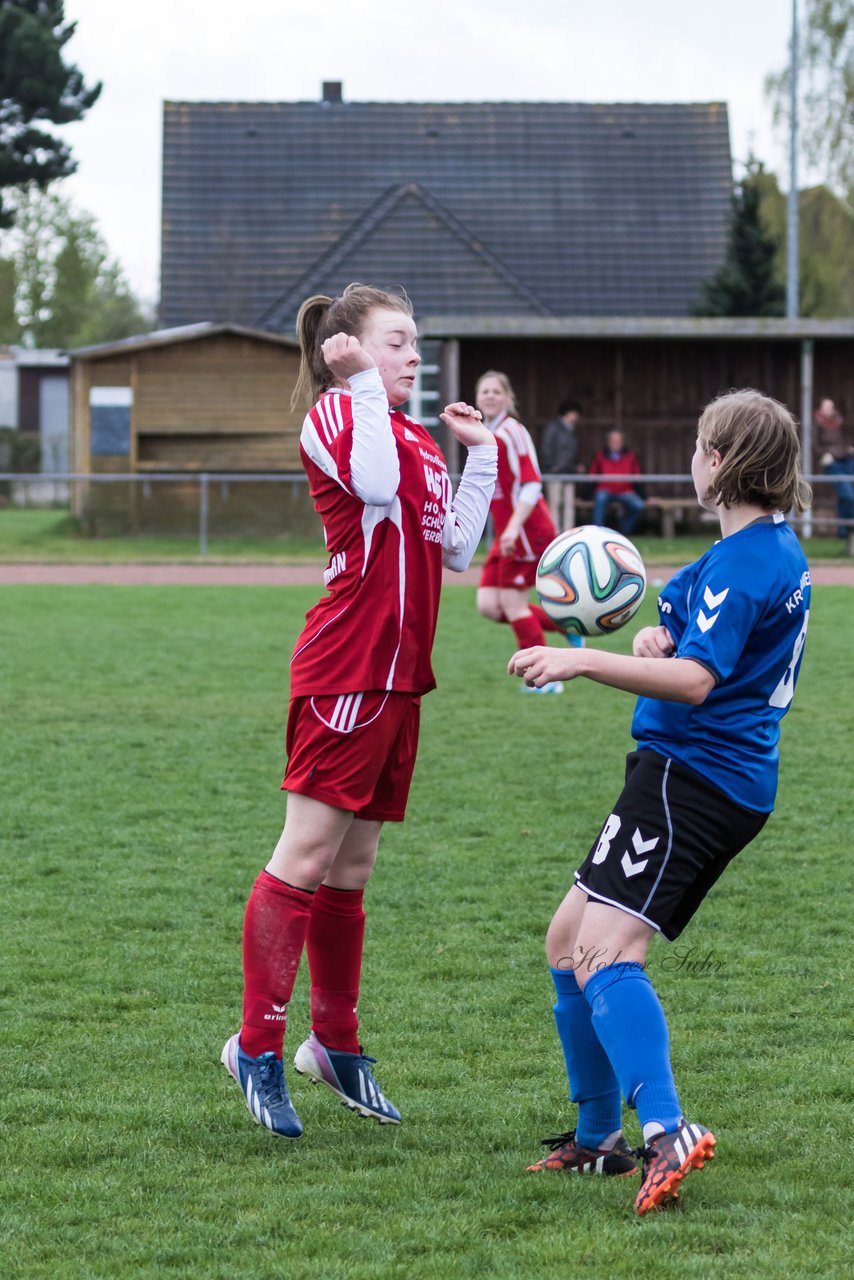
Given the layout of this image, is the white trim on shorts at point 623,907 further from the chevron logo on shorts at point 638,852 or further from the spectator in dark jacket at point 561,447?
the spectator in dark jacket at point 561,447

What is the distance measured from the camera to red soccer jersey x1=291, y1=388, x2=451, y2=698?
140 inches

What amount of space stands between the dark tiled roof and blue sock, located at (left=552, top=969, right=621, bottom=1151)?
2867 centimetres

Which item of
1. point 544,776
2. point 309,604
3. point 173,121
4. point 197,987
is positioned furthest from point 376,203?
point 197,987

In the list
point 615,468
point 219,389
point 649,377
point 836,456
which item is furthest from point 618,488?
point 219,389

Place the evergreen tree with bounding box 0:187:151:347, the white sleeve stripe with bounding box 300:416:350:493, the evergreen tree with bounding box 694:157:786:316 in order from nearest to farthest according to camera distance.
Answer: the white sleeve stripe with bounding box 300:416:350:493 → the evergreen tree with bounding box 694:157:786:316 → the evergreen tree with bounding box 0:187:151:347

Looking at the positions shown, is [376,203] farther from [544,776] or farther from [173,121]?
[544,776]

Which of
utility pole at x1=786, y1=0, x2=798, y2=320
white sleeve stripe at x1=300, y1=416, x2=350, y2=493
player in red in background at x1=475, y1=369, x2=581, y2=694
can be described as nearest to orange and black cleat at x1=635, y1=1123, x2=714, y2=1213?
white sleeve stripe at x1=300, y1=416, x2=350, y2=493

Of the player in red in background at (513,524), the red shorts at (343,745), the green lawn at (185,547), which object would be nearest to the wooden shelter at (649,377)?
the green lawn at (185,547)

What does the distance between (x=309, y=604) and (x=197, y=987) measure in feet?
38.1

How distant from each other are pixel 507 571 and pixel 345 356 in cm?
681

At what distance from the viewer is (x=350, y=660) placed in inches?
140

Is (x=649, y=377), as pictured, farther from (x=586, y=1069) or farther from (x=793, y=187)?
(x=586, y=1069)

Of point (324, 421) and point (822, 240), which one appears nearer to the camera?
point (324, 421)

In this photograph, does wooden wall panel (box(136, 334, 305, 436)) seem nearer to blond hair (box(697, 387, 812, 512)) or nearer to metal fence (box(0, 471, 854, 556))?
metal fence (box(0, 471, 854, 556))
